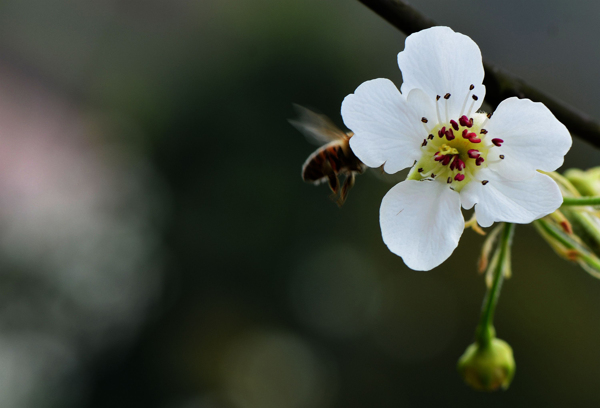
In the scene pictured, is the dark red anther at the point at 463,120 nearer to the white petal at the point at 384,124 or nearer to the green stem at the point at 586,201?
the white petal at the point at 384,124

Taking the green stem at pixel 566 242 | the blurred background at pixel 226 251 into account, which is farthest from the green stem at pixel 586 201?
the blurred background at pixel 226 251

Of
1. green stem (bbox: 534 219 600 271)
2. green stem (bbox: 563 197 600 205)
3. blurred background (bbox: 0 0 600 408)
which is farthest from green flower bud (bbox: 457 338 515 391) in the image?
blurred background (bbox: 0 0 600 408)

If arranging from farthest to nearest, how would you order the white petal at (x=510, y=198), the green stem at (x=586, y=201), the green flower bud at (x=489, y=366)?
1. the green flower bud at (x=489, y=366)
2. the green stem at (x=586, y=201)
3. the white petal at (x=510, y=198)

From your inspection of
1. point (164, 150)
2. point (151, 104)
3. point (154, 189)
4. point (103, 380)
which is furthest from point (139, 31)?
point (103, 380)

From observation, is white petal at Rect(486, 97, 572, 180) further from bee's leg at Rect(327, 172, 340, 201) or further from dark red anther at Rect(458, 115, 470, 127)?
bee's leg at Rect(327, 172, 340, 201)

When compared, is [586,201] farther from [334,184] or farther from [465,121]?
[334,184]

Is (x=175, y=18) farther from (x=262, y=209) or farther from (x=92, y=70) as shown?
(x=262, y=209)

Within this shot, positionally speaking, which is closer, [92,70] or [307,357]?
[307,357]

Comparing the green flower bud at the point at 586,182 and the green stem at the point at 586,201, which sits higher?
the green stem at the point at 586,201

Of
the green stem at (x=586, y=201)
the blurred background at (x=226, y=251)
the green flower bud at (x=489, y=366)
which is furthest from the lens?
the blurred background at (x=226, y=251)
